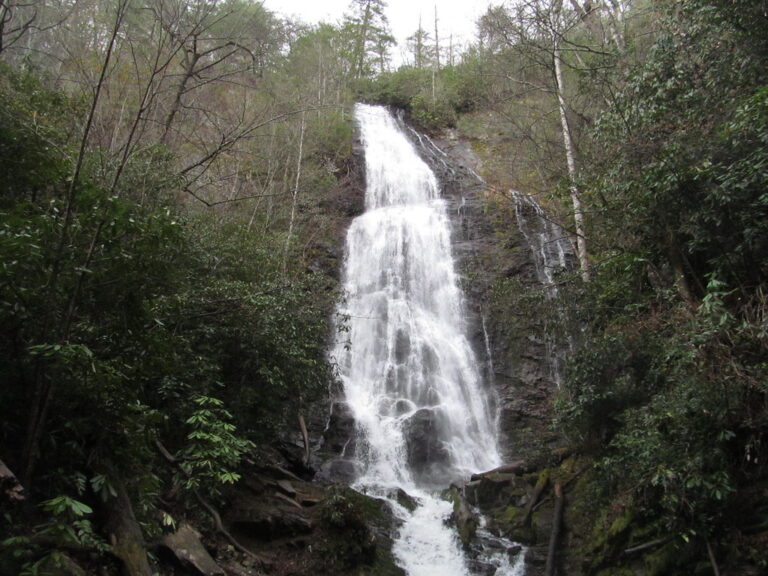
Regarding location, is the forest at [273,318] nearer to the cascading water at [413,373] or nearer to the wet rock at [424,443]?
the cascading water at [413,373]

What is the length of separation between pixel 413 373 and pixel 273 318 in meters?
6.77

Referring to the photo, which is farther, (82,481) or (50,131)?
(50,131)

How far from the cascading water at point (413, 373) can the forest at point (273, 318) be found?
1989 mm

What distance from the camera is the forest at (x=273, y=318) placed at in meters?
4.04

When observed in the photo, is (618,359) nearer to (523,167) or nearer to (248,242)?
(248,242)

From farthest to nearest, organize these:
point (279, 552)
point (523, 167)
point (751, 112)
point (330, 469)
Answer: point (523, 167)
point (330, 469)
point (279, 552)
point (751, 112)

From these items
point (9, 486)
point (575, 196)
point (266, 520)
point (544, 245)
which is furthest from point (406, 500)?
point (544, 245)

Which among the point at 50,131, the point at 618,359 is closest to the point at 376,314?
the point at 618,359

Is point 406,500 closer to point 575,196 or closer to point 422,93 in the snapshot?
point 575,196

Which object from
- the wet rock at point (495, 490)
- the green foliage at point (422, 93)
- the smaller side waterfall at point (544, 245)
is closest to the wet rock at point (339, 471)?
the wet rock at point (495, 490)

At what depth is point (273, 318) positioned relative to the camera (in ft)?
27.9

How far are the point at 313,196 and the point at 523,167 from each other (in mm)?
7414

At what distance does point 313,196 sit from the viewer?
18109mm

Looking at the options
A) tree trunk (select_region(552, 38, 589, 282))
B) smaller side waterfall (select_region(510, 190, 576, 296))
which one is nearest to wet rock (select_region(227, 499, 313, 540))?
tree trunk (select_region(552, 38, 589, 282))
